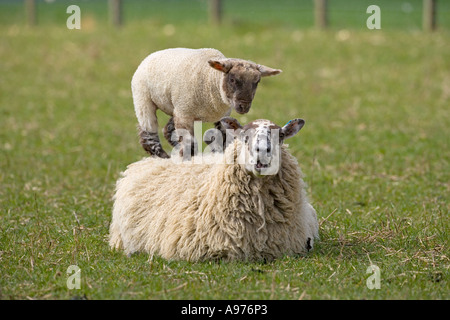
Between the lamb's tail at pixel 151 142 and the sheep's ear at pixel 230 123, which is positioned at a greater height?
the sheep's ear at pixel 230 123

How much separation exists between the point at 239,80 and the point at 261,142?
1.65 feet

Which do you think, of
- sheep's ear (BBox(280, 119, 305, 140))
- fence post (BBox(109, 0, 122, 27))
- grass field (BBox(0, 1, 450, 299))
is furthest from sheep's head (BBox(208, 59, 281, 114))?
fence post (BBox(109, 0, 122, 27))

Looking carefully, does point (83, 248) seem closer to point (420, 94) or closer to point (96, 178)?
point (96, 178)

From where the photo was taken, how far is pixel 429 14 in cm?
1834

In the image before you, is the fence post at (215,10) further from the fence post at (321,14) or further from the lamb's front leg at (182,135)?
the lamb's front leg at (182,135)

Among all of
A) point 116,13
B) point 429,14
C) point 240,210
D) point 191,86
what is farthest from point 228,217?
point 116,13

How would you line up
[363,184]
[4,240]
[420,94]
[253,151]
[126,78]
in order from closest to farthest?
[253,151]
[4,240]
[363,184]
[420,94]
[126,78]

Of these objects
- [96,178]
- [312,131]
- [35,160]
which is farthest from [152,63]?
[312,131]

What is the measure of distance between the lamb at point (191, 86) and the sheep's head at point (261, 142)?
0.77 ft

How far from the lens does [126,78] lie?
16469 millimetres

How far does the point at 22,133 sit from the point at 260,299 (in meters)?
8.49

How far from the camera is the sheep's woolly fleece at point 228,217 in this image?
5.70 meters

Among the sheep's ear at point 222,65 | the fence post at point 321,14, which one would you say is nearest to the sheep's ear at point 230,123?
the sheep's ear at point 222,65

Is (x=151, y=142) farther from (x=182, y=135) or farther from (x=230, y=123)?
(x=230, y=123)
